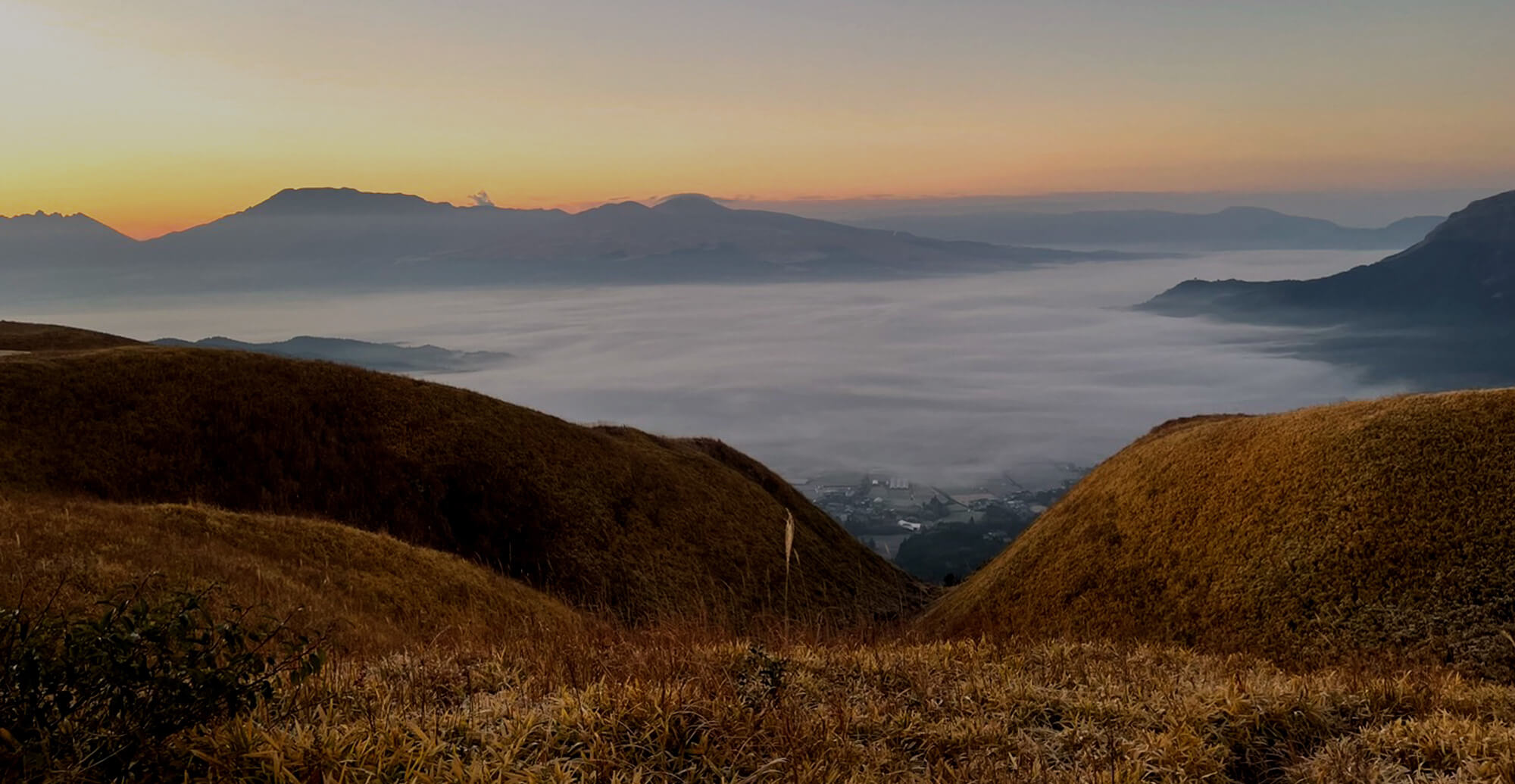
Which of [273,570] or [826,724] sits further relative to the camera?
[273,570]

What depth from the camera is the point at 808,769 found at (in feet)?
15.6

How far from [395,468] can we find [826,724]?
42892mm

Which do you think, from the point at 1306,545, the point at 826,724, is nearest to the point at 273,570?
the point at 826,724

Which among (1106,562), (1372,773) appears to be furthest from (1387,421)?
(1372,773)

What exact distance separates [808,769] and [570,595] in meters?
36.4

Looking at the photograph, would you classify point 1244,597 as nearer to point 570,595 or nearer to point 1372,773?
point 1372,773

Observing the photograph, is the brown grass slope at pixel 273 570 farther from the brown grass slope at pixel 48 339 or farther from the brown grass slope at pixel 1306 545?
the brown grass slope at pixel 48 339

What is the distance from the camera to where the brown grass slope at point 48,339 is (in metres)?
52.3

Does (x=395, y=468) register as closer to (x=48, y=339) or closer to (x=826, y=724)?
(x=48, y=339)

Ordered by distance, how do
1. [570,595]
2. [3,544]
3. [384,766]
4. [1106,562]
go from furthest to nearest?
[570,595] < [1106,562] < [3,544] < [384,766]

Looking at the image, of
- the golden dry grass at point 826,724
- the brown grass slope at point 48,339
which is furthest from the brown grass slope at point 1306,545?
the brown grass slope at point 48,339

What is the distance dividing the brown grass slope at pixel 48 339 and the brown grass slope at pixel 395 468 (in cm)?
1173

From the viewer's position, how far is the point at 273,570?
20.3 meters

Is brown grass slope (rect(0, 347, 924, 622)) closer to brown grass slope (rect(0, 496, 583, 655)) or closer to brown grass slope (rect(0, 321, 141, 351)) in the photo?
brown grass slope (rect(0, 496, 583, 655))
